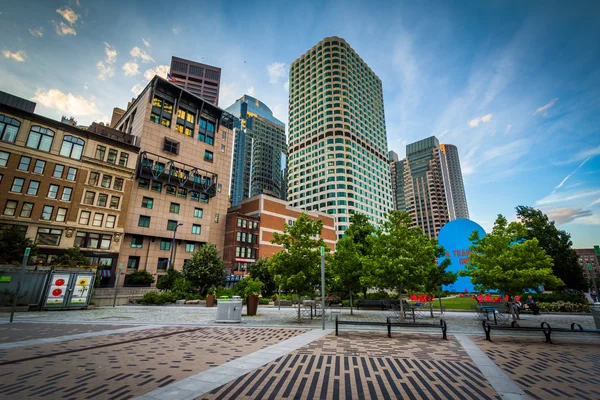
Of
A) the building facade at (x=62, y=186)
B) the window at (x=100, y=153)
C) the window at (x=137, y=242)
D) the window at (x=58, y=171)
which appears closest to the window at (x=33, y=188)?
the building facade at (x=62, y=186)

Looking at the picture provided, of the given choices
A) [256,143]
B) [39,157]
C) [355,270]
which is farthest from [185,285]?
[256,143]

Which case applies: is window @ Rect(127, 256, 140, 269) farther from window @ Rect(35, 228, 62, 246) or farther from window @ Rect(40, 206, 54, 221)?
window @ Rect(40, 206, 54, 221)

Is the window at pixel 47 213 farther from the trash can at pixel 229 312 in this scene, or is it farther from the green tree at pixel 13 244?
the trash can at pixel 229 312

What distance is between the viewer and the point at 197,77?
153m

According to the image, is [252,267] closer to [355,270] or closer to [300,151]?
[355,270]

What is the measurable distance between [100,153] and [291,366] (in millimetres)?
49471

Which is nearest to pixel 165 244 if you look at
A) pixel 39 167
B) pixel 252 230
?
pixel 252 230

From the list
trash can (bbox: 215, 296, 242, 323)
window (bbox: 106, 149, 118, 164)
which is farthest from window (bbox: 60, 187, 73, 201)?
trash can (bbox: 215, 296, 242, 323)

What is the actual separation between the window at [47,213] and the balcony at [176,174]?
1344 cm

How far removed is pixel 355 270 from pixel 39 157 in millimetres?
45234

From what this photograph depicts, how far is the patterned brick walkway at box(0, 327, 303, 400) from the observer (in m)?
5.67

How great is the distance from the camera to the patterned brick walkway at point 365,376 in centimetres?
552

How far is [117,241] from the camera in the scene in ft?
141

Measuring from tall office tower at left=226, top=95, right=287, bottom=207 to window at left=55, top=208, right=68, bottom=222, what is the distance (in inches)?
4152
